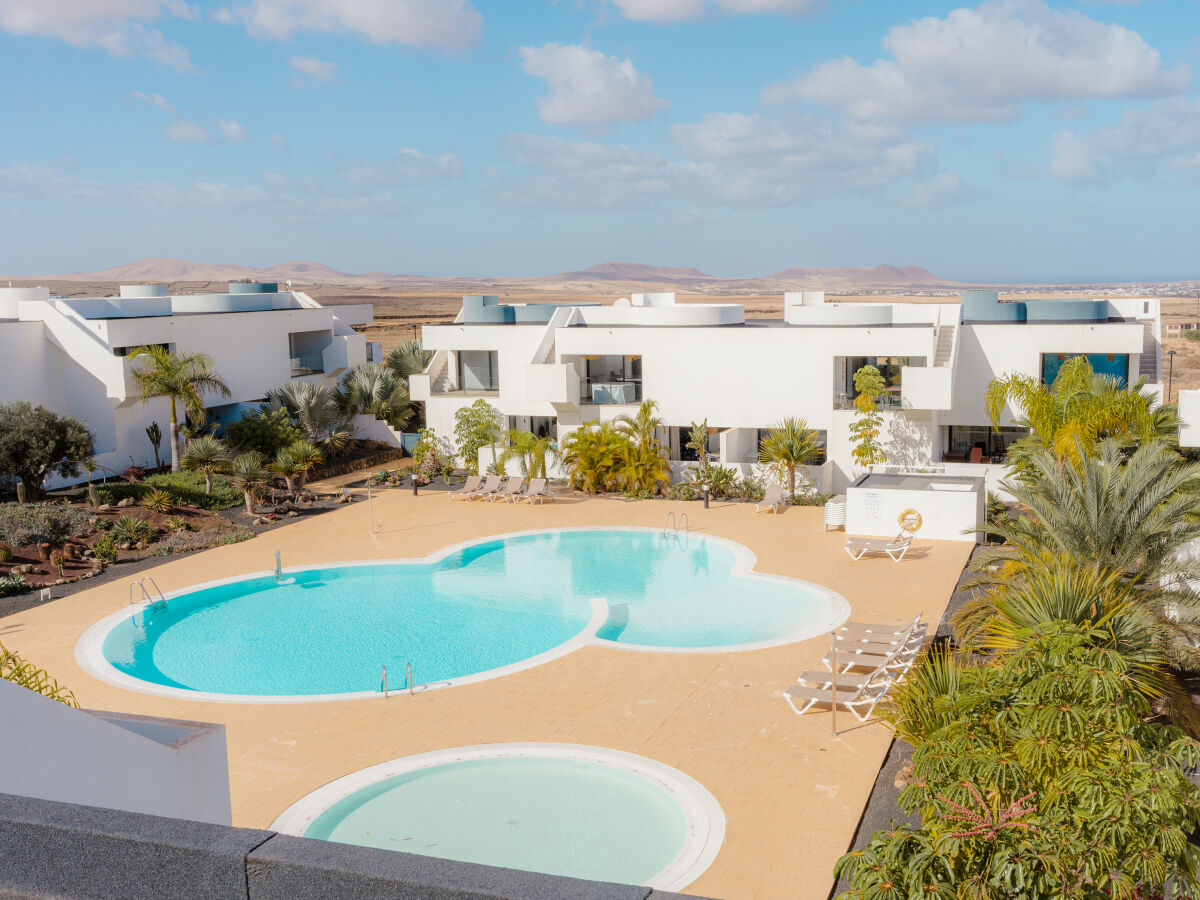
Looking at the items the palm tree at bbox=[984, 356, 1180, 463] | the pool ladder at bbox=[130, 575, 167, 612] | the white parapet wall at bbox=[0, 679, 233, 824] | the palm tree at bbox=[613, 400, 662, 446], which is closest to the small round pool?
the white parapet wall at bbox=[0, 679, 233, 824]

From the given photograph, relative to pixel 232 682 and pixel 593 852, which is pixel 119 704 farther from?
pixel 593 852

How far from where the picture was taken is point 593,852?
32.4 ft

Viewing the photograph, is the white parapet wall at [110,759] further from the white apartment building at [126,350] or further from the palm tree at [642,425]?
the white apartment building at [126,350]

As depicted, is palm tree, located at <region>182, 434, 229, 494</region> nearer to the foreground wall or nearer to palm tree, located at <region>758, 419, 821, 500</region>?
palm tree, located at <region>758, 419, 821, 500</region>

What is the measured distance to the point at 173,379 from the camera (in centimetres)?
2680

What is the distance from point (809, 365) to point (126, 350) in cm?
1778

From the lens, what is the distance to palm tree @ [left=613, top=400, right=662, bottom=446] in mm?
27016

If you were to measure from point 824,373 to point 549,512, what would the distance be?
7.53 m

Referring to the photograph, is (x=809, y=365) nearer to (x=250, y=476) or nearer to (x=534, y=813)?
(x=250, y=476)

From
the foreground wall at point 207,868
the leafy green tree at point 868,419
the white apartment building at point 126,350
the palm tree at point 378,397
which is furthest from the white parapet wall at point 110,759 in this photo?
the palm tree at point 378,397

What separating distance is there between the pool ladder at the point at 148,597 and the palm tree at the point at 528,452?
1065 cm

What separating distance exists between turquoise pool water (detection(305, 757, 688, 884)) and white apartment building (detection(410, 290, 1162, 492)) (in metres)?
15.9

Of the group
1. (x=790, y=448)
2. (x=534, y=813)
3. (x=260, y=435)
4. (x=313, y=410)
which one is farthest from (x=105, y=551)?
(x=790, y=448)

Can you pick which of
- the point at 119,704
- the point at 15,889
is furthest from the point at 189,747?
the point at 119,704
